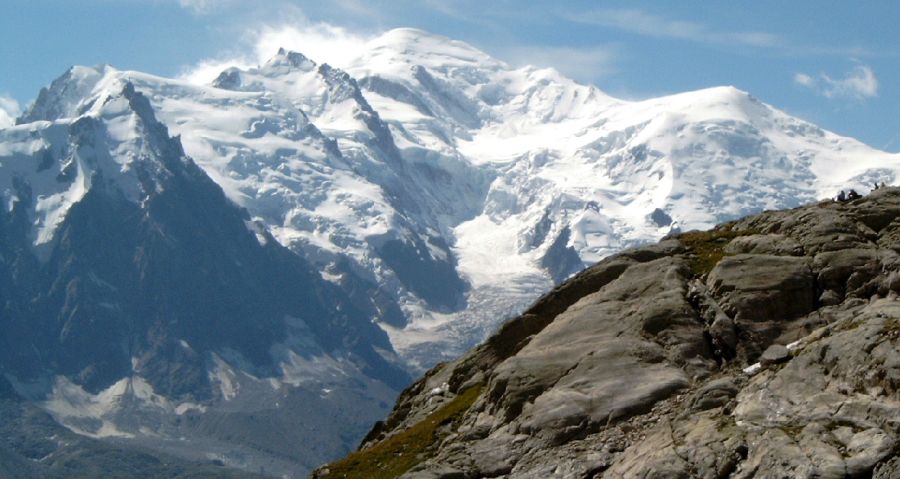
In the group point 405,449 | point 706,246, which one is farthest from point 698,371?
point 405,449

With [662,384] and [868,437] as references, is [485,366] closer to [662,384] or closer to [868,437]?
[662,384]

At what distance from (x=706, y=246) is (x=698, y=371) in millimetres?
13965

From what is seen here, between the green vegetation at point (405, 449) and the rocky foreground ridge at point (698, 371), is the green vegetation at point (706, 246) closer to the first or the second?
the rocky foreground ridge at point (698, 371)

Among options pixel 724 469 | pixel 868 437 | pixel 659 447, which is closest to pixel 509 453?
pixel 659 447

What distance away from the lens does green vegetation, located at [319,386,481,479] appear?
59750mm

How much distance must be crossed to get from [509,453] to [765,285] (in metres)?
13.2

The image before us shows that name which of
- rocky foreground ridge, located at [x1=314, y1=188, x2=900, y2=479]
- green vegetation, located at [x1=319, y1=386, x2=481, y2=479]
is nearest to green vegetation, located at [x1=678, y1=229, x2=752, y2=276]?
rocky foreground ridge, located at [x1=314, y1=188, x2=900, y2=479]

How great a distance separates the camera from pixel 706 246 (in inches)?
2608

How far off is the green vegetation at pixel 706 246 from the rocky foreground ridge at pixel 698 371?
0.47ft

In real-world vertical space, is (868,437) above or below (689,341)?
below

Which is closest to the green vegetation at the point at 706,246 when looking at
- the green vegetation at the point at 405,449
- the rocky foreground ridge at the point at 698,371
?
the rocky foreground ridge at the point at 698,371

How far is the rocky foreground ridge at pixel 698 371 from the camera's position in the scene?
4322 centimetres

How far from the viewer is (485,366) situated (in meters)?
67.4

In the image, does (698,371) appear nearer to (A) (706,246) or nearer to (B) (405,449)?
(A) (706,246)
